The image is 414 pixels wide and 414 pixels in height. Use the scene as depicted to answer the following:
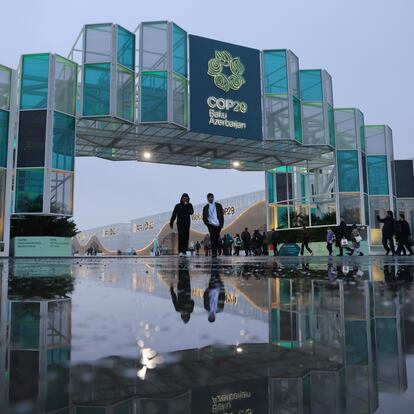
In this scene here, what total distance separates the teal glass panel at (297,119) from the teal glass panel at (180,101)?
642 centimetres

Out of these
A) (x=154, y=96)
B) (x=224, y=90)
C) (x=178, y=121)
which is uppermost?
(x=224, y=90)

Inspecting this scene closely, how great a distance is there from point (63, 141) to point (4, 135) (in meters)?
2.44

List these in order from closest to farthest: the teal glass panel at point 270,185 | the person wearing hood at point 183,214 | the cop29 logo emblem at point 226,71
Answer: the person wearing hood at point 183,214
the cop29 logo emblem at point 226,71
the teal glass panel at point 270,185

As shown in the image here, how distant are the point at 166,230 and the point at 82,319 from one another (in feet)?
196

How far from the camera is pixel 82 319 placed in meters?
1.71

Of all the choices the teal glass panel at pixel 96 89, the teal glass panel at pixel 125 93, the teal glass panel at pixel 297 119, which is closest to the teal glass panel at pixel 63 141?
the teal glass panel at pixel 96 89

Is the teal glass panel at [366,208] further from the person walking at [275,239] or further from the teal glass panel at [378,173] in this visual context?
the person walking at [275,239]

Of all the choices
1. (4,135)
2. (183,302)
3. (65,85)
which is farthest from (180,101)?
(183,302)

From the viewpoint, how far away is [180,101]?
2081cm

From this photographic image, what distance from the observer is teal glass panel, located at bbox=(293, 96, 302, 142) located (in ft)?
77.4

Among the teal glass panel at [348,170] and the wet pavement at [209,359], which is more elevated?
the teal glass panel at [348,170]

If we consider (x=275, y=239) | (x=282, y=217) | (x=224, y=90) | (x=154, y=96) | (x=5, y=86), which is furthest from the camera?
(x=282, y=217)

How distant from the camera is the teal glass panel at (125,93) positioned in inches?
768

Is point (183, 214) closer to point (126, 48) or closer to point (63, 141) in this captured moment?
point (63, 141)
